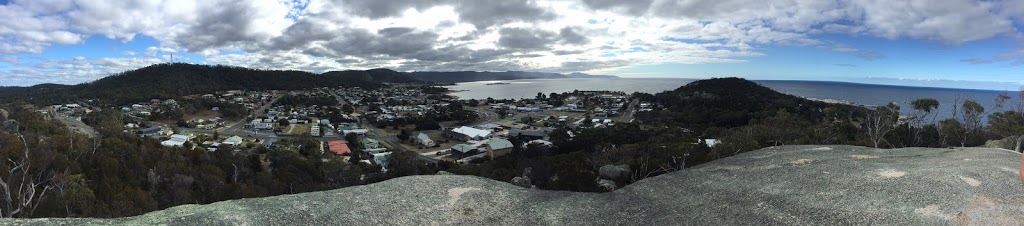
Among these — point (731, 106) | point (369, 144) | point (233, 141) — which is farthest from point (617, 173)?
point (731, 106)

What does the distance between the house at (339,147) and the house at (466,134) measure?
49.8ft

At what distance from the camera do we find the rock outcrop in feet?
26.3

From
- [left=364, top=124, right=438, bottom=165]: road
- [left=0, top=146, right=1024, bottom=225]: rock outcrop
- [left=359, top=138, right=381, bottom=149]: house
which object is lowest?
[left=364, top=124, right=438, bottom=165]: road

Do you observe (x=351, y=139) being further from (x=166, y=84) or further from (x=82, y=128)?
(x=166, y=84)

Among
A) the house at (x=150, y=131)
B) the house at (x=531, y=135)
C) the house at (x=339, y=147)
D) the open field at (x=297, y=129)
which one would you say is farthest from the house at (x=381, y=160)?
the house at (x=150, y=131)

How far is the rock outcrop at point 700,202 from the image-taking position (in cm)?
802

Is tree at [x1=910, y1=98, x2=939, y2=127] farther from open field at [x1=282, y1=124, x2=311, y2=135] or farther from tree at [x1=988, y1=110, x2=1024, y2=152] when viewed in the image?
open field at [x1=282, y1=124, x2=311, y2=135]

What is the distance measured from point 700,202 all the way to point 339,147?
5381cm

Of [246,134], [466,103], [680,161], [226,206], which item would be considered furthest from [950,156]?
[466,103]

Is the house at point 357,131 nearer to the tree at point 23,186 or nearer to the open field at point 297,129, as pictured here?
the open field at point 297,129

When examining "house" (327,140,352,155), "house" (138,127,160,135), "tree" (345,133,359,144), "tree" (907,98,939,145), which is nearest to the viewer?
"tree" (907,98,939,145)

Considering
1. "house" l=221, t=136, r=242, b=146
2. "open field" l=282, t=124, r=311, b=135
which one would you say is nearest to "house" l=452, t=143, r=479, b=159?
"house" l=221, t=136, r=242, b=146

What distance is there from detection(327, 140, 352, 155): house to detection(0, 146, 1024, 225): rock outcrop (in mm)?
47075

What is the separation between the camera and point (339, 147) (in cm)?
5797
